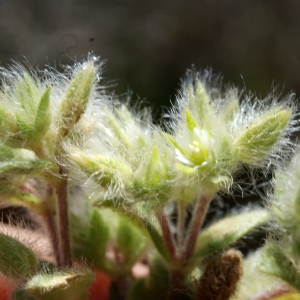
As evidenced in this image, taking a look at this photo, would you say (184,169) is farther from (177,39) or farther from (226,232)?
(177,39)

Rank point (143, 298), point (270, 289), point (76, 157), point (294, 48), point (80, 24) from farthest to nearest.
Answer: point (294, 48), point (80, 24), point (143, 298), point (270, 289), point (76, 157)

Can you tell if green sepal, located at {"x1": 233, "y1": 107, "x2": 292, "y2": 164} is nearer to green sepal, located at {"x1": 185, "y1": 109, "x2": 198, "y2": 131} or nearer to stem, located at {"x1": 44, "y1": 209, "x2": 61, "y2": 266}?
green sepal, located at {"x1": 185, "y1": 109, "x2": 198, "y2": 131}

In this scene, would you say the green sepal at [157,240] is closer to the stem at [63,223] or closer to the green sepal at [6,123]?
the stem at [63,223]

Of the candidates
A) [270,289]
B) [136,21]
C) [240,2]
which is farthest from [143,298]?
[240,2]

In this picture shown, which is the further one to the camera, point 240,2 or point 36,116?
point 240,2

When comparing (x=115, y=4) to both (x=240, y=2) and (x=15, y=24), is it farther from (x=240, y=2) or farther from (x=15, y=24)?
(x=240, y=2)

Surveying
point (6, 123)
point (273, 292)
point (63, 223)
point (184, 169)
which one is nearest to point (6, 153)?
point (6, 123)
